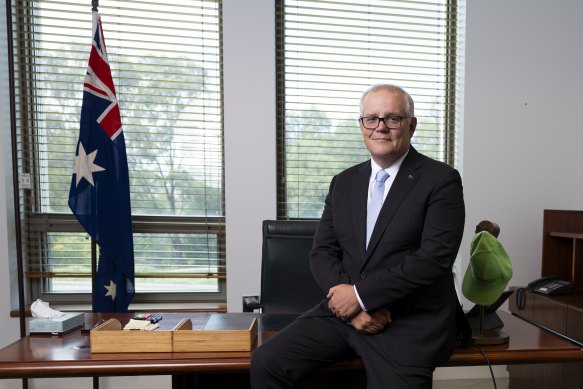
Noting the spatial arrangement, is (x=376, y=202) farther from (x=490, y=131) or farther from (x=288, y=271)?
(x=490, y=131)

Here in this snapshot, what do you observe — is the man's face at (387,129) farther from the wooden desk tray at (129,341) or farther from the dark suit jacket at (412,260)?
the wooden desk tray at (129,341)

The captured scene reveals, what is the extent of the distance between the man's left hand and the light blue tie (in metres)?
0.20

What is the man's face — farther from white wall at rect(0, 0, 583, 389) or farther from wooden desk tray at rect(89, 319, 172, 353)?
white wall at rect(0, 0, 583, 389)

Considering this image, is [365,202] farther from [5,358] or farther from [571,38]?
[571,38]

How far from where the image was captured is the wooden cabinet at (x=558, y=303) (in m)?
1.94

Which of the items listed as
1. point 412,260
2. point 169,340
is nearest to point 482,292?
point 412,260

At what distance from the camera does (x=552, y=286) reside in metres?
2.18

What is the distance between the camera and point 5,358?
109 cm

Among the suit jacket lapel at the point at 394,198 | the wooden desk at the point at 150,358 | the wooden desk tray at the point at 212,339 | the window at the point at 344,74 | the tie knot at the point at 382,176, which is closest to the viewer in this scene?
the wooden desk at the point at 150,358

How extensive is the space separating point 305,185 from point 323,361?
1.52 m

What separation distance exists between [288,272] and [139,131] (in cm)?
142

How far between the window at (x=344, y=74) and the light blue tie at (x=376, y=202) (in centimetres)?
124

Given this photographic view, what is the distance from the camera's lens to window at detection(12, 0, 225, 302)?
2.41m

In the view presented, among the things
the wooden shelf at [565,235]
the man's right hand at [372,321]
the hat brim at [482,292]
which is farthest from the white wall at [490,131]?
the hat brim at [482,292]
